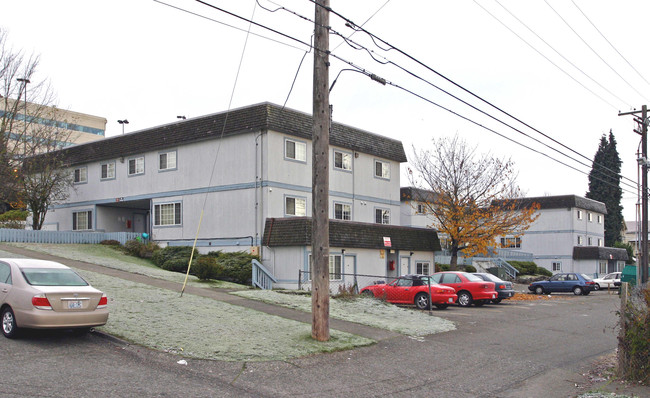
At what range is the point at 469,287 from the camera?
2420 cm

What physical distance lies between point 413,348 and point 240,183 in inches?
702

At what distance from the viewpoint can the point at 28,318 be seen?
434 inches

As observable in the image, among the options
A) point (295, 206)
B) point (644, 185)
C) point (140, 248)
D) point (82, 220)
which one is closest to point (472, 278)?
point (295, 206)

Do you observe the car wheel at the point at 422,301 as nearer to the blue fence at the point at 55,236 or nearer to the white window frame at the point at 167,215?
the white window frame at the point at 167,215

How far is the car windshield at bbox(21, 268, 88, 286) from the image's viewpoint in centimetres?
1173

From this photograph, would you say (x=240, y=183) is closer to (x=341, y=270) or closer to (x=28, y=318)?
(x=341, y=270)

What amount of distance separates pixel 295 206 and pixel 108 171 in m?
13.4

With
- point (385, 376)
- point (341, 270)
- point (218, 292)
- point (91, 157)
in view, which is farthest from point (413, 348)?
point (91, 157)

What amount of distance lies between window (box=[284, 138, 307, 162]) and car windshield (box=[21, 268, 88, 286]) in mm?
18114

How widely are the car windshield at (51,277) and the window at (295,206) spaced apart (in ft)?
58.5

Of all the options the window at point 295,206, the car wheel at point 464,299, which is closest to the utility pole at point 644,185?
the car wheel at point 464,299

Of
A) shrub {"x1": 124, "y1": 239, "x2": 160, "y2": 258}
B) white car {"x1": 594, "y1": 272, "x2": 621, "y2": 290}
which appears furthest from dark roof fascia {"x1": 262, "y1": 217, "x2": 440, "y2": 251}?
white car {"x1": 594, "y1": 272, "x2": 621, "y2": 290}

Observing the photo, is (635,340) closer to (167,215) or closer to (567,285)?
(167,215)

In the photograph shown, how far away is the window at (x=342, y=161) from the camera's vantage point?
33.1m
